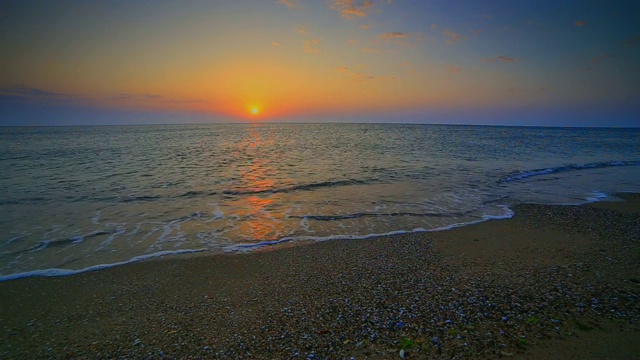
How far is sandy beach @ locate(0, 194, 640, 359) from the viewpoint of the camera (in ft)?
14.0

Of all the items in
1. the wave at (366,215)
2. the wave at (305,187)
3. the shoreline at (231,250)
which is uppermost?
the wave at (305,187)

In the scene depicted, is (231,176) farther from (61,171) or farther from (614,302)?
(614,302)

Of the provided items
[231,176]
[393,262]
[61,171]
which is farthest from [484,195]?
[61,171]

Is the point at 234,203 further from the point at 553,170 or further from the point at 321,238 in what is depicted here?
the point at 553,170

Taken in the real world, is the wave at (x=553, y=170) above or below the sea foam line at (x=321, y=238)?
above

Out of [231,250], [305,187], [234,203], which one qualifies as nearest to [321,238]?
[231,250]

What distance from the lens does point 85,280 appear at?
272 inches

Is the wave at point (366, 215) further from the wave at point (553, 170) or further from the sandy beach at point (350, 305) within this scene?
the wave at point (553, 170)

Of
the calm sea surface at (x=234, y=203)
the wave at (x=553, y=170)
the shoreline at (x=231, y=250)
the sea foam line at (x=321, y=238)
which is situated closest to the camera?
the shoreline at (x=231, y=250)

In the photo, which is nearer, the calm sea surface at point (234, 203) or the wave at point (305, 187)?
the calm sea surface at point (234, 203)

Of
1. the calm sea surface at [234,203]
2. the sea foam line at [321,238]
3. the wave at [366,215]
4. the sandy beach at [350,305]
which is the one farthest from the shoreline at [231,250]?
the wave at [366,215]

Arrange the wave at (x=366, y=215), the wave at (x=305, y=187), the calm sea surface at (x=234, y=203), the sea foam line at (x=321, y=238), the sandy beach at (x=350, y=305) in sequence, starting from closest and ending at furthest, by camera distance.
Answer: the sandy beach at (x=350, y=305), the sea foam line at (x=321, y=238), the calm sea surface at (x=234, y=203), the wave at (x=366, y=215), the wave at (x=305, y=187)

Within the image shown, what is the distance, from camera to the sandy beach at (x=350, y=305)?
4277 mm

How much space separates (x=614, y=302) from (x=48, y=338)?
9.84m
